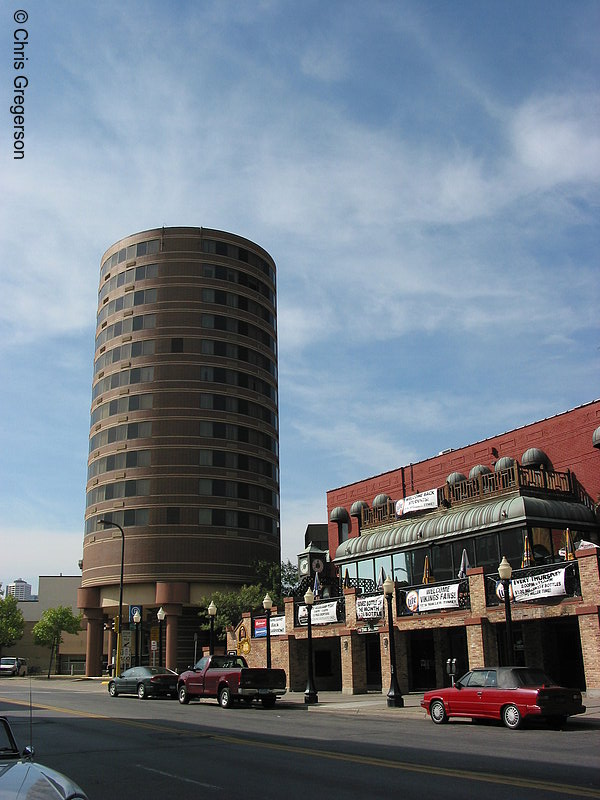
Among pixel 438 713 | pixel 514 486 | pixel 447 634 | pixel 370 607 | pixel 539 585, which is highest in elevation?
pixel 514 486

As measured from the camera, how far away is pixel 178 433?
65.4 meters

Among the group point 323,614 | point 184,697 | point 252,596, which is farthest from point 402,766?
point 252,596

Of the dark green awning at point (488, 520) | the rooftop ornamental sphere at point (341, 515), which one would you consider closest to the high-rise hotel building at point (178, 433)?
the rooftop ornamental sphere at point (341, 515)

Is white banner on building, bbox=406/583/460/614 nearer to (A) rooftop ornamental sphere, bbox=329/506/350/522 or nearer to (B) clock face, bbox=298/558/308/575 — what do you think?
(B) clock face, bbox=298/558/308/575

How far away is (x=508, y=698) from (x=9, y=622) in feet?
285

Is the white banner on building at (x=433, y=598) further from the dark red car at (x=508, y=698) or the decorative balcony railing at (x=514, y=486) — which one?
the dark red car at (x=508, y=698)

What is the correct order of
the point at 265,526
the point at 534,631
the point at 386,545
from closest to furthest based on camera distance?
1. the point at 534,631
2. the point at 386,545
3. the point at 265,526

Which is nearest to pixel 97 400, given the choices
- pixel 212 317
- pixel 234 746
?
pixel 212 317

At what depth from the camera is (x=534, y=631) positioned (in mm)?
27844

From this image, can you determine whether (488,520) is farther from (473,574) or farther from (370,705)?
(370,705)

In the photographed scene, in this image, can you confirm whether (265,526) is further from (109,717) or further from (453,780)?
(453,780)

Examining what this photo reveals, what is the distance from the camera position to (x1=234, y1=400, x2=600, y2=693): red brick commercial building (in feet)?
87.1

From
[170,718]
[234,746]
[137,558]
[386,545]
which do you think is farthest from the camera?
[137,558]

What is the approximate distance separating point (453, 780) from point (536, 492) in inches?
874
